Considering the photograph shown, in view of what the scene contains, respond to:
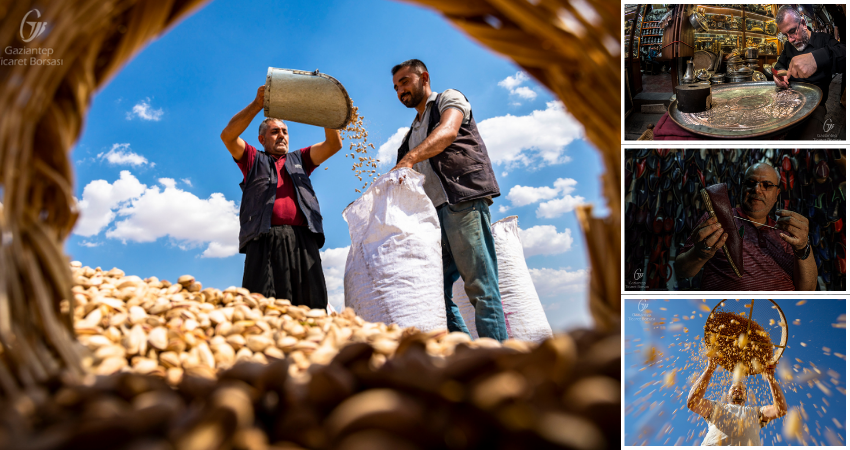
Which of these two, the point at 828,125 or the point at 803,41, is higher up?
the point at 803,41

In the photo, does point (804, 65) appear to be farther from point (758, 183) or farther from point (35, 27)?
point (35, 27)

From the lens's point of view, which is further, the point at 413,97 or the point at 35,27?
the point at 413,97

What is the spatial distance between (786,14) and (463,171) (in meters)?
1.11

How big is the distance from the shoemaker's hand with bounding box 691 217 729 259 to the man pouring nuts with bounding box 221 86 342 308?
148 centimetres

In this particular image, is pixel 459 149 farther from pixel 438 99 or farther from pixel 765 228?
pixel 765 228

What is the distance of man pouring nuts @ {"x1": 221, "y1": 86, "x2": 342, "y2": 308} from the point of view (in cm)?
187

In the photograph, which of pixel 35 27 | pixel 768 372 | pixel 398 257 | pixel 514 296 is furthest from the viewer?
pixel 514 296

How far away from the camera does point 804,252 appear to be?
0.65m

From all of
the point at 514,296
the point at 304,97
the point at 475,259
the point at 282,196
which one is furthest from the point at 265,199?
the point at 514,296

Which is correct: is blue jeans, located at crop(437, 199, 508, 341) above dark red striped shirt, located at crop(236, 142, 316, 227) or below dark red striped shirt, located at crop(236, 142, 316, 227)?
below

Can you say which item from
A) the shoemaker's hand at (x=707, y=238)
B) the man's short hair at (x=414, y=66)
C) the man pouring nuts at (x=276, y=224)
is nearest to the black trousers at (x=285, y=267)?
the man pouring nuts at (x=276, y=224)

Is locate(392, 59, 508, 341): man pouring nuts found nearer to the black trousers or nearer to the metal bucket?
the metal bucket

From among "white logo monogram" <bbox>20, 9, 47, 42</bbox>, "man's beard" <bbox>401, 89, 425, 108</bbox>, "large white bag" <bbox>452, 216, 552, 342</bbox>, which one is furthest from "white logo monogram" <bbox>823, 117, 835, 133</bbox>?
"man's beard" <bbox>401, 89, 425, 108</bbox>

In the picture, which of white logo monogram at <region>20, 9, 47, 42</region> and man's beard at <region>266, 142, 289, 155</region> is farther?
man's beard at <region>266, 142, 289, 155</region>
